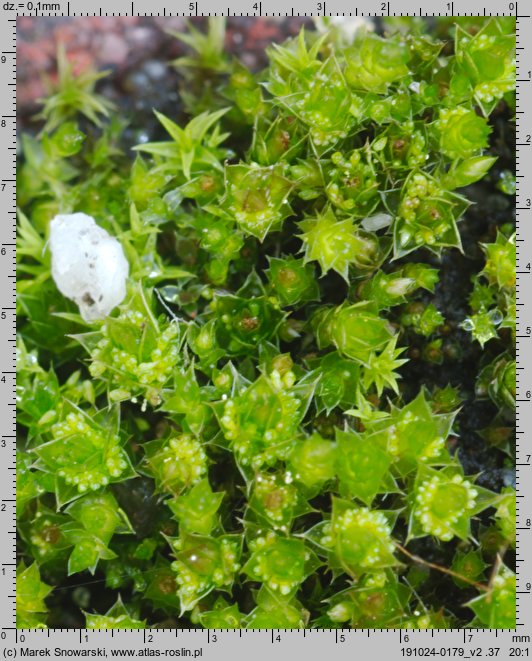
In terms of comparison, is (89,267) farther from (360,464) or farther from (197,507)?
(360,464)

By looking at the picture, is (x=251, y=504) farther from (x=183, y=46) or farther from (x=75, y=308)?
(x=183, y=46)

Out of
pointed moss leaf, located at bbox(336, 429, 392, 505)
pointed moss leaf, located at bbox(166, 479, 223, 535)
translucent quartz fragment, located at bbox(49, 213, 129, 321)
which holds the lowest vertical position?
pointed moss leaf, located at bbox(166, 479, 223, 535)

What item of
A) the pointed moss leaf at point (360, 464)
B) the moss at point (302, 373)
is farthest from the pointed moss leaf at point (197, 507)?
the pointed moss leaf at point (360, 464)

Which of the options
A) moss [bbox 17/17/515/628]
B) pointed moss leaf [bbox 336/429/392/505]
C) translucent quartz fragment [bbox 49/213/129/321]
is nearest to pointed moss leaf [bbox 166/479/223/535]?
moss [bbox 17/17/515/628]

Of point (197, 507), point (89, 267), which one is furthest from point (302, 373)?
point (89, 267)

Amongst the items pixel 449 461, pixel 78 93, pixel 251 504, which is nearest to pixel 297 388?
pixel 251 504

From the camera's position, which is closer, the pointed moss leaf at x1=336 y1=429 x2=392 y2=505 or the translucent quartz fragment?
the pointed moss leaf at x1=336 y1=429 x2=392 y2=505

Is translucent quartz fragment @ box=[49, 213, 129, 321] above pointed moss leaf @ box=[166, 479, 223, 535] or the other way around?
above

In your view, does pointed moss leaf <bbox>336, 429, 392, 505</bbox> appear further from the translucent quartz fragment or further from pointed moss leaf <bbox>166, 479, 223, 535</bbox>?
the translucent quartz fragment

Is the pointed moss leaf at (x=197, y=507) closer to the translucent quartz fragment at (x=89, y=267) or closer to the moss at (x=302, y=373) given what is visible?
the moss at (x=302, y=373)
